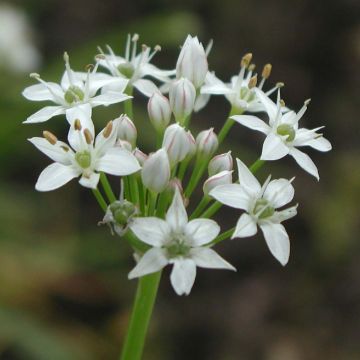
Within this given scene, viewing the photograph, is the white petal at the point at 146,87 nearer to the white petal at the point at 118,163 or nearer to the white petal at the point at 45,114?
the white petal at the point at 45,114

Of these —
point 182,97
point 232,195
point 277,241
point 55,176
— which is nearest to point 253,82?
point 182,97

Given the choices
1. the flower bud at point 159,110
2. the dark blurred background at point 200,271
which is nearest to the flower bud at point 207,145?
the flower bud at point 159,110

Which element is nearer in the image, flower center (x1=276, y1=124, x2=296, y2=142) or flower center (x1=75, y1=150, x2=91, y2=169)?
flower center (x1=75, y1=150, x2=91, y2=169)

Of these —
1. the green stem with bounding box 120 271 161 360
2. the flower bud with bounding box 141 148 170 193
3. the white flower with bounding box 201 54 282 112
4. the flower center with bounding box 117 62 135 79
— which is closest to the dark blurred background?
the green stem with bounding box 120 271 161 360

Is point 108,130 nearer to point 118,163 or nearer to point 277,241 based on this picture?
point 118,163

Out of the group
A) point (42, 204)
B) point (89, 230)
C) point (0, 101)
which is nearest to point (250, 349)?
point (89, 230)

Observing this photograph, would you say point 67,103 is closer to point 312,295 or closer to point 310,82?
point 312,295

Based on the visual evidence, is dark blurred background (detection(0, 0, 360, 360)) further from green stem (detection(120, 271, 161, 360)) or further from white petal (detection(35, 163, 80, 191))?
white petal (detection(35, 163, 80, 191))
